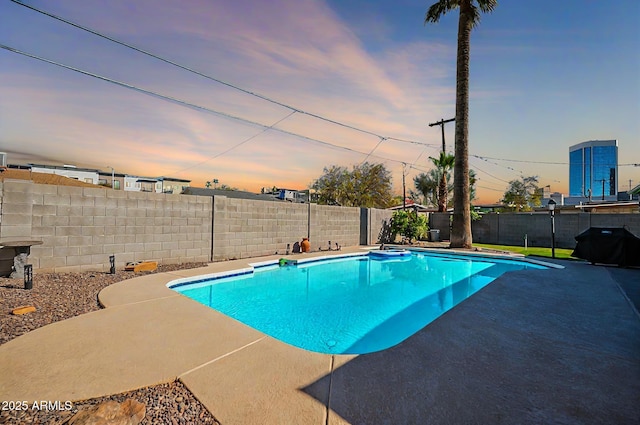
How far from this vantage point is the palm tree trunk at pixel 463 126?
12.6 metres

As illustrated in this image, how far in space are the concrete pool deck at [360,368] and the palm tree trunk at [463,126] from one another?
9344 mm

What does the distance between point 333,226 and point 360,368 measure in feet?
34.7

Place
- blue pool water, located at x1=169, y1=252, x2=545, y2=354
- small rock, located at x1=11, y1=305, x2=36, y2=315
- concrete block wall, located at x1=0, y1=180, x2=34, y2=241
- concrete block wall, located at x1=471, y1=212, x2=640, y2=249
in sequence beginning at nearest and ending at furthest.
→ 1. small rock, located at x1=11, y1=305, x2=36, y2=315
2. blue pool water, located at x1=169, y1=252, x2=545, y2=354
3. concrete block wall, located at x1=0, y1=180, x2=34, y2=241
4. concrete block wall, located at x1=471, y1=212, x2=640, y2=249

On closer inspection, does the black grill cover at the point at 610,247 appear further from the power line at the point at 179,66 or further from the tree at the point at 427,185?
the tree at the point at 427,185

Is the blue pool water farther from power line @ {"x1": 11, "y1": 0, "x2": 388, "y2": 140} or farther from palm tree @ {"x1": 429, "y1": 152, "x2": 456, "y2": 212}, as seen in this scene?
palm tree @ {"x1": 429, "y1": 152, "x2": 456, "y2": 212}

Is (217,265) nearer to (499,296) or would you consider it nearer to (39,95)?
(39,95)

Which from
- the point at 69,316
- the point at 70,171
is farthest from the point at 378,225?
the point at 70,171

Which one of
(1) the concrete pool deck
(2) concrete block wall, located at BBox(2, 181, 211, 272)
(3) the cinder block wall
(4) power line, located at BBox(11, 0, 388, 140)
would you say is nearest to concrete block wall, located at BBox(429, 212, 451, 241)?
(4) power line, located at BBox(11, 0, 388, 140)

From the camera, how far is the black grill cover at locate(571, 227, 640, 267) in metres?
7.75

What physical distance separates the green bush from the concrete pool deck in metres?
11.3

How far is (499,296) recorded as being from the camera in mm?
4895

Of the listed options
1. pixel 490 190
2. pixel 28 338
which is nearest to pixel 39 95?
pixel 28 338

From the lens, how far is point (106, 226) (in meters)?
6.44

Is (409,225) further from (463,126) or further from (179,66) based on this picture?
(179,66)
